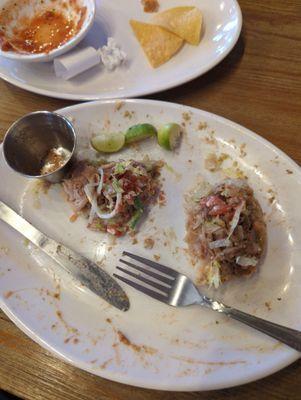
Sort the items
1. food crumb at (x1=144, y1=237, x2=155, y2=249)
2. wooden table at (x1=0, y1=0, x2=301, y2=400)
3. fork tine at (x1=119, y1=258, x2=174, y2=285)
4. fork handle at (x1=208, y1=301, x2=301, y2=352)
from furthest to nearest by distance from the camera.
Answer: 1. food crumb at (x1=144, y1=237, x2=155, y2=249)
2. fork tine at (x1=119, y1=258, x2=174, y2=285)
3. wooden table at (x1=0, y1=0, x2=301, y2=400)
4. fork handle at (x1=208, y1=301, x2=301, y2=352)

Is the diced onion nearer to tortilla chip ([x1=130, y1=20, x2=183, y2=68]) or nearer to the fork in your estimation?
the fork

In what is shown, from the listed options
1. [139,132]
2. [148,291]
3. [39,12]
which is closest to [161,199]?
[139,132]

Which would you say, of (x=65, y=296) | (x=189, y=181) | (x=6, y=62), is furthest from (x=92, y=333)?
(x=6, y=62)

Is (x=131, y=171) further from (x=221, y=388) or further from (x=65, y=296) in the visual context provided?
(x=221, y=388)

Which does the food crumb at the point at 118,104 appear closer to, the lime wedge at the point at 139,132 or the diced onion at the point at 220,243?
the lime wedge at the point at 139,132

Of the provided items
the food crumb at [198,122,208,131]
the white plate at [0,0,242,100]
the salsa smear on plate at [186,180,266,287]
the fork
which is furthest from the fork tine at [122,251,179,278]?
the white plate at [0,0,242,100]

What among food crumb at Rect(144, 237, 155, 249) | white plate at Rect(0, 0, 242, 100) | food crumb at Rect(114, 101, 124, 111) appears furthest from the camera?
white plate at Rect(0, 0, 242, 100)

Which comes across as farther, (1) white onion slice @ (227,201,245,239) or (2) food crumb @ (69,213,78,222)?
(2) food crumb @ (69,213,78,222)

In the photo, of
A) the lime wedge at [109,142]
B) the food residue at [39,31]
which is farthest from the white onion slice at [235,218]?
the food residue at [39,31]
